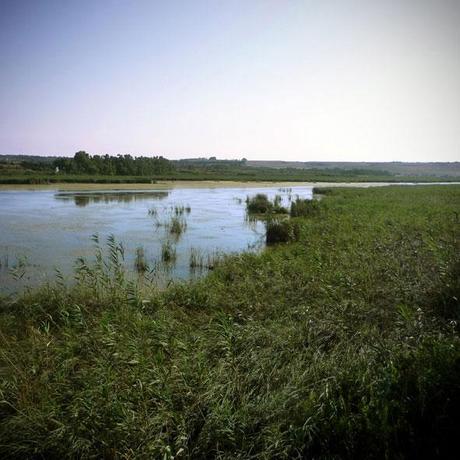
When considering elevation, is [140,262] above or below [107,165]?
below

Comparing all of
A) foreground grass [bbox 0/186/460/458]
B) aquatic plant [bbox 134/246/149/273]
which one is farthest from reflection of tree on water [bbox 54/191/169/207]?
foreground grass [bbox 0/186/460/458]

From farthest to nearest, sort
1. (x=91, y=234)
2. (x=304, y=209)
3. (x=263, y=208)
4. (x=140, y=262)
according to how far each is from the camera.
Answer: (x=263, y=208)
(x=304, y=209)
(x=91, y=234)
(x=140, y=262)

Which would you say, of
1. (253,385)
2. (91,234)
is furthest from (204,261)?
(253,385)

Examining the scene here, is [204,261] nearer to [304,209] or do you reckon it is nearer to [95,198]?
[304,209]

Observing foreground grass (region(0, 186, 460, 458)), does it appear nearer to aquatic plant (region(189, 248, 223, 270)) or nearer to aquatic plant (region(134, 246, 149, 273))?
aquatic plant (region(134, 246, 149, 273))

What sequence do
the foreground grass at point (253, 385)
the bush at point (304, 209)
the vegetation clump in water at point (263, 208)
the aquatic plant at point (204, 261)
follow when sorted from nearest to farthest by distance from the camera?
the foreground grass at point (253, 385) < the aquatic plant at point (204, 261) < the bush at point (304, 209) < the vegetation clump in water at point (263, 208)

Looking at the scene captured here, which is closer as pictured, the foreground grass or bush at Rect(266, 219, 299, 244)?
the foreground grass

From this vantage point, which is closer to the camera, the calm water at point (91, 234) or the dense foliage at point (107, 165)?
the calm water at point (91, 234)

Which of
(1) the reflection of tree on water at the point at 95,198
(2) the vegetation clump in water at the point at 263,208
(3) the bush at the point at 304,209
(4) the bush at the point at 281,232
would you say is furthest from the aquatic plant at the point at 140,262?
(1) the reflection of tree on water at the point at 95,198

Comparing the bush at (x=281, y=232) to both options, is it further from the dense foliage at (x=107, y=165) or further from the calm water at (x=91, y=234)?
the dense foliage at (x=107, y=165)

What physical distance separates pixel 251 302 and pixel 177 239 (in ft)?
27.4

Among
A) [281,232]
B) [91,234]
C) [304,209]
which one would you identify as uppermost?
[304,209]

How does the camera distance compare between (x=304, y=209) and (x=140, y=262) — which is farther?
(x=304, y=209)

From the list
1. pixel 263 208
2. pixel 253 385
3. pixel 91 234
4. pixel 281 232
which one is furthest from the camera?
pixel 263 208
